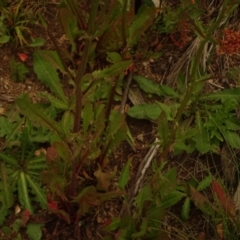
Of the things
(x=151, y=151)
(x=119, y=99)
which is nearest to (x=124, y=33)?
(x=119, y=99)

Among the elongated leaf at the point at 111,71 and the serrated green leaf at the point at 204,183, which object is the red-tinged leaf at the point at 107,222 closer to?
the serrated green leaf at the point at 204,183

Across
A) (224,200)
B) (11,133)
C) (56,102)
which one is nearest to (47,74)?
(56,102)

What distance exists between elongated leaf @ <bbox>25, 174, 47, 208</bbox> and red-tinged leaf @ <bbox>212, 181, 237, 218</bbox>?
68 cm

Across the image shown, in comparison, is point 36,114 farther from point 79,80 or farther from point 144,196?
point 144,196

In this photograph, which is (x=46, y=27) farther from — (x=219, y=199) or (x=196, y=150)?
(x=219, y=199)

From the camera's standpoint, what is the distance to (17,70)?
2.46 meters

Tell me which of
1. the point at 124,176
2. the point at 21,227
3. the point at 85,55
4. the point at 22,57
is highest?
the point at 85,55

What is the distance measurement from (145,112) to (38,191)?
590 mm

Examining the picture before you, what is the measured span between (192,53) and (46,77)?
0.70m

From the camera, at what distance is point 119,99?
250 centimetres

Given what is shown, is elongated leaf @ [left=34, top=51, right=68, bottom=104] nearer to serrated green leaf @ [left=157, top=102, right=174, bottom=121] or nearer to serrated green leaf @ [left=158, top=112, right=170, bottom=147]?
serrated green leaf @ [left=157, top=102, right=174, bottom=121]

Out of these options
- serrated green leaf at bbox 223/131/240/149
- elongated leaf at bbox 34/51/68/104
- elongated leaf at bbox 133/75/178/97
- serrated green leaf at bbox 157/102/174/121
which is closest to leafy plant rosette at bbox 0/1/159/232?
elongated leaf at bbox 34/51/68/104

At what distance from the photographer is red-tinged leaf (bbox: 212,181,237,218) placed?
7.11 feet

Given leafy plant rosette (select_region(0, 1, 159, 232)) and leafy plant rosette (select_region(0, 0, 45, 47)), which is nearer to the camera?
leafy plant rosette (select_region(0, 1, 159, 232))
